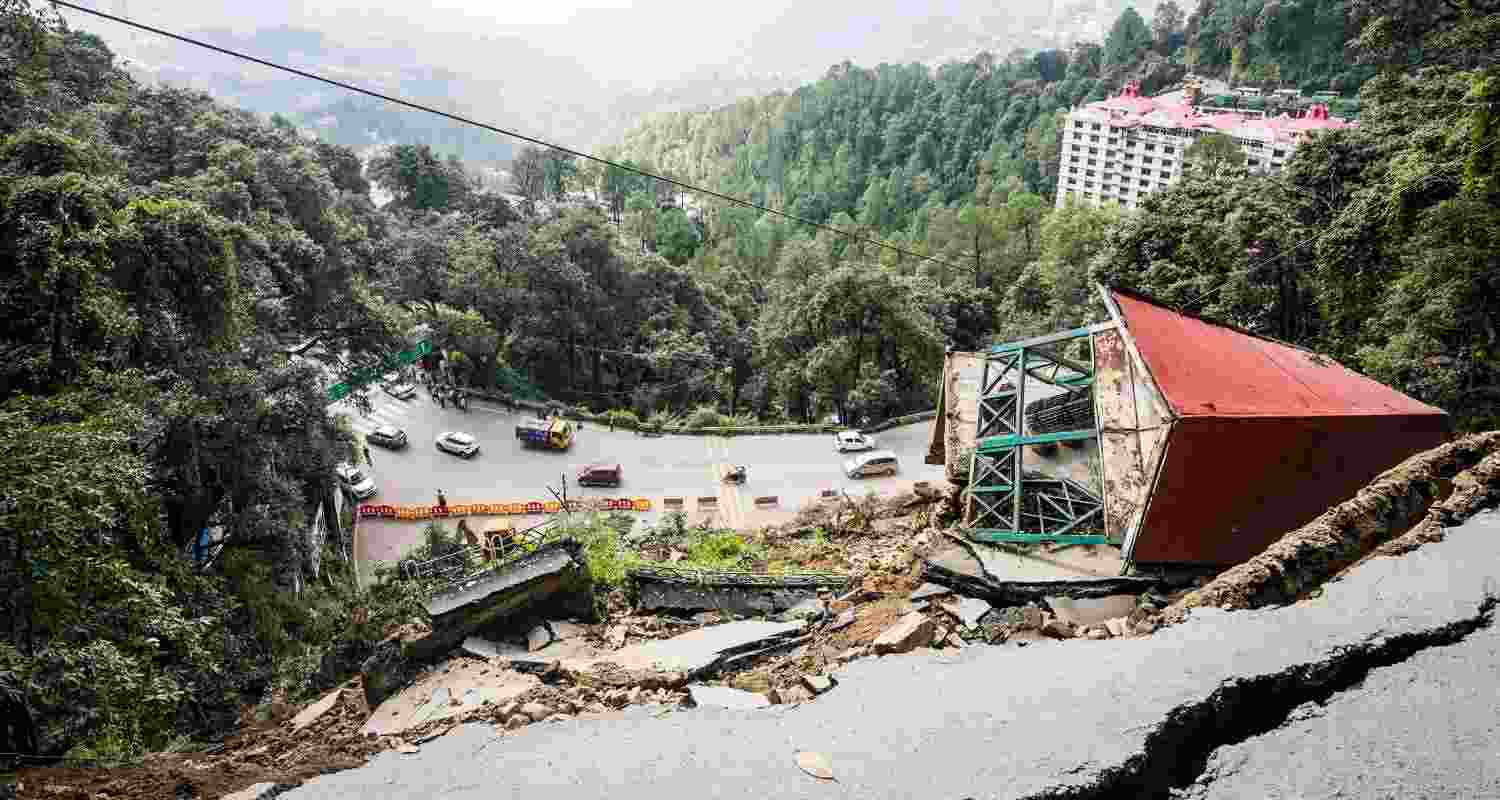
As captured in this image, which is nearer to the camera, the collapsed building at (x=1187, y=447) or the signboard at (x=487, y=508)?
the collapsed building at (x=1187, y=447)

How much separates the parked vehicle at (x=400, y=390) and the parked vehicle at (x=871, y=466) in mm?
15109

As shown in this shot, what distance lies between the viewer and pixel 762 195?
257ft

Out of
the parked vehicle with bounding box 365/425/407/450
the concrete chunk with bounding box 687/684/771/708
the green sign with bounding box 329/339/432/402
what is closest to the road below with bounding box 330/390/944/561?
the parked vehicle with bounding box 365/425/407/450

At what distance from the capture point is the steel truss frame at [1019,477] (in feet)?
21.7

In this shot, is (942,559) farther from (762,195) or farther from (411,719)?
(762,195)

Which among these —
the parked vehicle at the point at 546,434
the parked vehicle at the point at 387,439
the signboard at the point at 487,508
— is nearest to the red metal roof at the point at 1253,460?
the signboard at the point at 487,508

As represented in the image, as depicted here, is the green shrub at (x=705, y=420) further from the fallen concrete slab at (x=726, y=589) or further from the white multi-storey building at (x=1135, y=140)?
the white multi-storey building at (x=1135, y=140)

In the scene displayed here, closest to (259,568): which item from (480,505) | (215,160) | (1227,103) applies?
(480,505)

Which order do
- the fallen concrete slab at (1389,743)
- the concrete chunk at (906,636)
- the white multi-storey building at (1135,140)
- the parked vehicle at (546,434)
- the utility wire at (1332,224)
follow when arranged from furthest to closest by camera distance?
the white multi-storey building at (1135,140)
the parked vehicle at (546,434)
the utility wire at (1332,224)
the concrete chunk at (906,636)
the fallen concrete slab at (1389,743)

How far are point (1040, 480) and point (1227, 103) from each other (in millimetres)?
65906

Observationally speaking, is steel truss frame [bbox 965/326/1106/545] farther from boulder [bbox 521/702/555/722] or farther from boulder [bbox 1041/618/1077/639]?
boulder [bbox 521/702/555/722]

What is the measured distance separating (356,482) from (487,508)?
3.45 meters

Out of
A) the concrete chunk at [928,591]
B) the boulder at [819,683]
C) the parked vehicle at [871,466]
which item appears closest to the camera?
the boulder at [819,683]

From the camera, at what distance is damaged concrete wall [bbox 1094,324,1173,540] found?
227 inches
